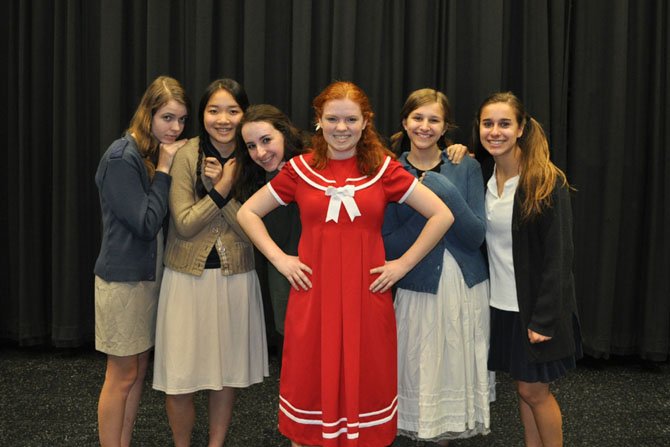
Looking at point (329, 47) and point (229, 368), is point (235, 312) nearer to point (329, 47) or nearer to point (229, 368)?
point (229, 368)

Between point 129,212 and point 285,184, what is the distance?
Answer: 61cm

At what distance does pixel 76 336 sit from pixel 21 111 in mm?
1532

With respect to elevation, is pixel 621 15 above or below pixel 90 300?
above

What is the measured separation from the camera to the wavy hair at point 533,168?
2244 mm

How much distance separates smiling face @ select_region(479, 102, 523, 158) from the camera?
2371 mm

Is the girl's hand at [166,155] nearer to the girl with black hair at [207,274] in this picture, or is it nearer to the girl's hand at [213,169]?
the girl with black hair at [207,274]

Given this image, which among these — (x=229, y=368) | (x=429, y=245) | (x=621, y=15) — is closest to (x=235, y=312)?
(x=229, y=368)

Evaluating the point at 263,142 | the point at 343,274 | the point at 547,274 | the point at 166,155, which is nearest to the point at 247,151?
the point at 263,142

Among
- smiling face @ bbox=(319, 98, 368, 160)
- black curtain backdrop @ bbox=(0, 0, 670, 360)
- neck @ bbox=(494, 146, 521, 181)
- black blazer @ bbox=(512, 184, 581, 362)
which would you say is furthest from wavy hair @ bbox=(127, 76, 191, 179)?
black curtain backdrop @ bbox=(0, 0, 670, 360)

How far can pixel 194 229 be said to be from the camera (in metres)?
2.36

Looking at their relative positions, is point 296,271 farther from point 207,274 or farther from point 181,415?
point 181,415

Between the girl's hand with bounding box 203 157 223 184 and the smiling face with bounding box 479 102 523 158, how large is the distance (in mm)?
1037

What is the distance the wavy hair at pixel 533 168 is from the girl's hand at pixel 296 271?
0.83m

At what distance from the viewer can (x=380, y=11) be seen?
3982 mm
